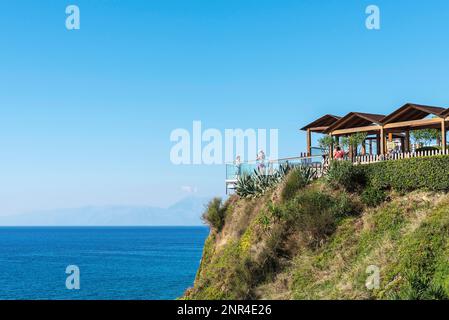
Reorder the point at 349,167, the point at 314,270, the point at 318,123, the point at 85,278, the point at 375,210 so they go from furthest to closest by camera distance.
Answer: the point at 85,278, the point at 318,123, the point at 349,167, the point at 375,210, the point at 314,270

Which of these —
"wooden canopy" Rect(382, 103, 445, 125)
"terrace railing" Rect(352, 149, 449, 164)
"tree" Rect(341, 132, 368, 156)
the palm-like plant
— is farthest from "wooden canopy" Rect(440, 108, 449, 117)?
the palm-like plant

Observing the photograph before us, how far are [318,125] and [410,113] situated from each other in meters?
7.11

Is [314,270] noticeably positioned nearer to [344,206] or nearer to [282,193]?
[344,206]

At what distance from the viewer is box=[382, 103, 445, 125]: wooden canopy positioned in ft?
84.7

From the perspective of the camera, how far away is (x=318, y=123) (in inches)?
1293

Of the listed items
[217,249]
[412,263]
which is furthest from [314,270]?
[217,249]

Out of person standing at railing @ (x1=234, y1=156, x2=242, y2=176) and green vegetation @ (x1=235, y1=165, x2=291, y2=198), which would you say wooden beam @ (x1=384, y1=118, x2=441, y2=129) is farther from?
person standing at railing @ (x1=234, y1=156, x2=242, y2=176)

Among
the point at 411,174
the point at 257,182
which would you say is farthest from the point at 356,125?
the point at 411,174

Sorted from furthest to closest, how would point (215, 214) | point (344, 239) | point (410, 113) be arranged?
point (215, 214) → point (410, 113) → point (344, 239)

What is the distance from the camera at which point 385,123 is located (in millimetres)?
27266

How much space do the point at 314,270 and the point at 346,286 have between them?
321 cm

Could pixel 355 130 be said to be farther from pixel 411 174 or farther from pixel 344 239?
pixel 344 239

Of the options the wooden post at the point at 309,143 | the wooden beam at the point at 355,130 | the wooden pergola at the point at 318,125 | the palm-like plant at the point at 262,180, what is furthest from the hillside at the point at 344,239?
the wooden pergola at the point at 318,125

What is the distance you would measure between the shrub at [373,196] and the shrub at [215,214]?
10313 mm
